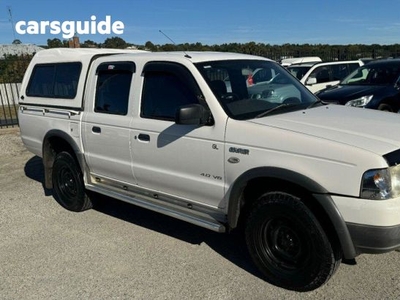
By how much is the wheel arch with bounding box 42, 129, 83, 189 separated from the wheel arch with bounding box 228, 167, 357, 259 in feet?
7.71

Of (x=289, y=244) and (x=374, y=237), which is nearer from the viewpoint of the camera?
(x=374, y=237)

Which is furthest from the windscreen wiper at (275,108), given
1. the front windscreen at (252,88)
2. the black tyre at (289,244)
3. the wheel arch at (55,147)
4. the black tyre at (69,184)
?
the black tyre at (69,184)

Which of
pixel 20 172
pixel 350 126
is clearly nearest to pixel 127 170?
pixel 350 126

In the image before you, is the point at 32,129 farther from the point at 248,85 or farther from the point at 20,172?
the point at 248,85

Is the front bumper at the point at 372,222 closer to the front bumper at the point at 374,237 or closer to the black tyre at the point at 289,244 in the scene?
the front bumper at the point at 374,237

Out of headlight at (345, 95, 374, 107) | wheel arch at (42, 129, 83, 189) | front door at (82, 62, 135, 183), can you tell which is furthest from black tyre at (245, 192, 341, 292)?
headlight at (345, 95, 374, 107)

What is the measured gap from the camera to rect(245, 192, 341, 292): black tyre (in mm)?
2945

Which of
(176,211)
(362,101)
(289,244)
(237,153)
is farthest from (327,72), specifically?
(289,244)

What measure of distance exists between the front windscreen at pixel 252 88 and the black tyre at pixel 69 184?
2328 mm

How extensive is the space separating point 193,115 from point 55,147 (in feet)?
9.57

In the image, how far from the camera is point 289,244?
3195 millimetres

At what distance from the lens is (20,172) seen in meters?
7.53

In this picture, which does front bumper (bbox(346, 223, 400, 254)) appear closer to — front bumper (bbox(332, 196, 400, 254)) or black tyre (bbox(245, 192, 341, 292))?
front bumper (bbox(332, 196, 400, 254))

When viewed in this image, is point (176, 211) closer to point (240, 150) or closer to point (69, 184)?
point (240, 150)
